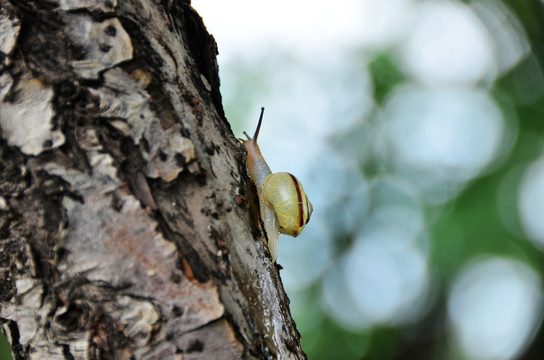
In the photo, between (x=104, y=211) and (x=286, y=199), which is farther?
(x=286, y=199)

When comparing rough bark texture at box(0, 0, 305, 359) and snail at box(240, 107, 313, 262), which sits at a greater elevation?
rough bark texture at box(0, 0, 305, 359)

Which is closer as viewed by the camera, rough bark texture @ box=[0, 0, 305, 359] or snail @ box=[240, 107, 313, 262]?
rough bark texture @ box=[0, 0, 305, 359]

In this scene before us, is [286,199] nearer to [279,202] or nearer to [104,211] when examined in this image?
[279,202]

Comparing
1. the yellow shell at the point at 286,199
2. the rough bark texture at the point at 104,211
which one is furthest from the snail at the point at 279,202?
the rough bark texture at the point at 104,211

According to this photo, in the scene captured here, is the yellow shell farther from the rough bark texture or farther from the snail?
the rough bark texture

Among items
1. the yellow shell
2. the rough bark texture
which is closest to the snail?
the yellow shell

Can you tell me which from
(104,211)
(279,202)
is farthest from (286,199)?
(104,211)

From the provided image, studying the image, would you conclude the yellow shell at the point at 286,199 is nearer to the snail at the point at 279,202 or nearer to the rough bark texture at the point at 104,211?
the snail at the point at 279,202
